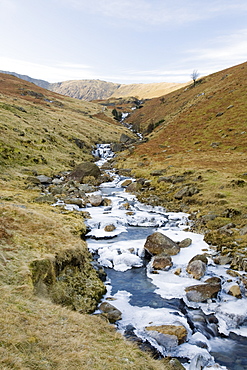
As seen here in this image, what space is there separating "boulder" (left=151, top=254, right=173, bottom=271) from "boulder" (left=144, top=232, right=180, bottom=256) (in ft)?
2.72

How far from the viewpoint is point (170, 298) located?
13031 millimetres

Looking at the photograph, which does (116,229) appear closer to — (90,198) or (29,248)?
(90,198)

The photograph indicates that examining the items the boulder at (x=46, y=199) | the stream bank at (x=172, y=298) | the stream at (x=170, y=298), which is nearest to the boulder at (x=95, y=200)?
the boulder at (x=46, y=199)

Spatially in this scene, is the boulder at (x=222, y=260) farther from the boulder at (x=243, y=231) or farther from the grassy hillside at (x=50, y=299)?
the grassy hillside at (x=50, y=299)

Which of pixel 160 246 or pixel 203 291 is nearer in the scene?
Result: pixel 203 291

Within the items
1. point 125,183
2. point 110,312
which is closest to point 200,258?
point 110,312

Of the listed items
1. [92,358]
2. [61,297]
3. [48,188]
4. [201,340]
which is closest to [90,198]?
[48,188]

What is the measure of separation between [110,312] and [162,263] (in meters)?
A: 5.59

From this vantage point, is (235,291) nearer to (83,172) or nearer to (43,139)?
(83,172)

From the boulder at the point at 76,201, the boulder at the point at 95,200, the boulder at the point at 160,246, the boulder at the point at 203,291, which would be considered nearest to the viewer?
the boulder at the point at 203,291

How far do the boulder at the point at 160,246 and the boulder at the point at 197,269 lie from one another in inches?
78.5

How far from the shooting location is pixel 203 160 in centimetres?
4134

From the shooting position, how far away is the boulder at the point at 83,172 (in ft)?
121

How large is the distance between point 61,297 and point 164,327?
15.4 feet
